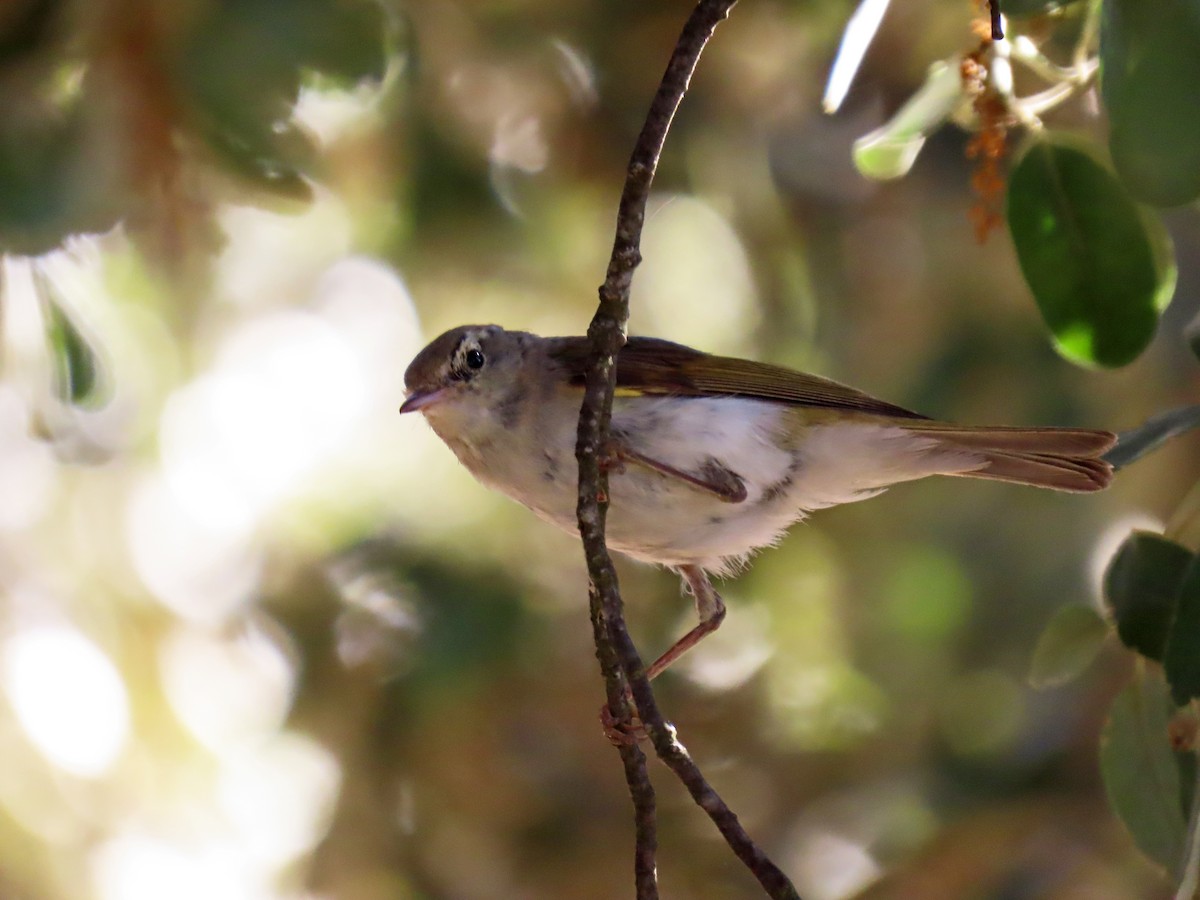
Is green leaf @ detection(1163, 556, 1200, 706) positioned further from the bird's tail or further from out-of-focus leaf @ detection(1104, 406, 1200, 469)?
the bird's tail

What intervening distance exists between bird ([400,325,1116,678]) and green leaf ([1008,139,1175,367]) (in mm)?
331

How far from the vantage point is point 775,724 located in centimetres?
545

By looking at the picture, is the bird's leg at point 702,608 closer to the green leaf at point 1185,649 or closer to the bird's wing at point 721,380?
the bird's wing at point 721,380

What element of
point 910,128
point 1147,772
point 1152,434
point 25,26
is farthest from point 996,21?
point 25,26

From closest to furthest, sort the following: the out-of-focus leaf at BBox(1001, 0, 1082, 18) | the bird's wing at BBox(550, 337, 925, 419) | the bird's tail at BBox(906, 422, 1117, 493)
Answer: the out-of-focus leaf at BBox(1001, 0, 1082, 18) → the bird's tail at BBox(906, 422, 1117, 493) → the bird's wing at BBox(550, 337, 925, 419)

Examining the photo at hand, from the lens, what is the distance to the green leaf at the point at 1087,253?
2600 mm

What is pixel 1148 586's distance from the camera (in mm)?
2369

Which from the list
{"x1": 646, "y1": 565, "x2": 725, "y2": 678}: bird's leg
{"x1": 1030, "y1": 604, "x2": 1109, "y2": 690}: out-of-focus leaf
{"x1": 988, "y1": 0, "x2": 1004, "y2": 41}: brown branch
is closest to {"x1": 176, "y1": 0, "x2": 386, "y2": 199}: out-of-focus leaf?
{"x1": 646, "y1": 565, "x2": 725, "y2": 678}: bird's leg

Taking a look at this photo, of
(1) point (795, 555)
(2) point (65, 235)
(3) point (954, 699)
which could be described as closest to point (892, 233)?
(1) point (795, 555)

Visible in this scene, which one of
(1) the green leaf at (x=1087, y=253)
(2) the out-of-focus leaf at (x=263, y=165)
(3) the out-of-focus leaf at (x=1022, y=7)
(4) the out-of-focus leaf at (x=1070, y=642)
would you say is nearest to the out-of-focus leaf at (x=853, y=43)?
(3) the out-of-focus leaf at (x=1022, y=7)

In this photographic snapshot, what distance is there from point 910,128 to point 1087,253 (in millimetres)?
437

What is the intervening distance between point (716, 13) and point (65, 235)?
217 centimetres

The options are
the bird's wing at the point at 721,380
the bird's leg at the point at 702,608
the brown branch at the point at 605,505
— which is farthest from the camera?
the bird's leg at the point at 702,608

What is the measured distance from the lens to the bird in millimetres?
3008
